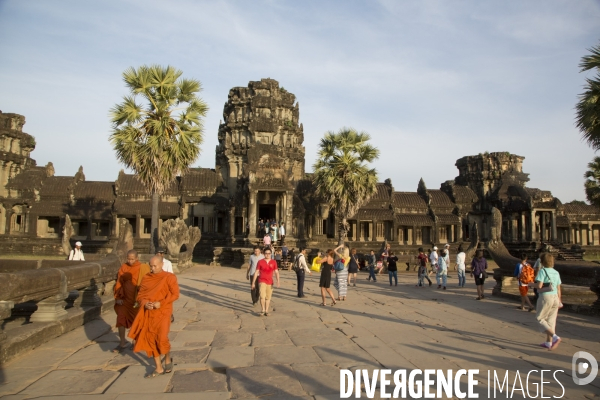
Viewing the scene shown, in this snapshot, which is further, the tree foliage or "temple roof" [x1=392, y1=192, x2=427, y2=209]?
"temple roof" [x1=392, y1=192, x2=427, y2=209]

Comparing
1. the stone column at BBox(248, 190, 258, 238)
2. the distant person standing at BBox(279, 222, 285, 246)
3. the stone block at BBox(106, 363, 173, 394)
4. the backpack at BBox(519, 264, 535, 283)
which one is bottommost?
the stone block at BBox(106, 363, 173, 394)

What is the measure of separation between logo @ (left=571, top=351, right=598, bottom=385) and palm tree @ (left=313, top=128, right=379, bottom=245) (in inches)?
821

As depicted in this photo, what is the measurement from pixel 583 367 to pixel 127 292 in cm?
671

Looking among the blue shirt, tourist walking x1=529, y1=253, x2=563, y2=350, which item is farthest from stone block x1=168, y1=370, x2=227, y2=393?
the blue shirt

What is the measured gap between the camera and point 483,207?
4062cm

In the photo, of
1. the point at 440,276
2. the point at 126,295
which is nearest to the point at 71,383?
the point at 126,295

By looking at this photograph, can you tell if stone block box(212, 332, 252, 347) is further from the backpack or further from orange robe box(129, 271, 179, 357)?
the backpack

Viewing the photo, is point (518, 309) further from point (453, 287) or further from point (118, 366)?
point (118, 366)

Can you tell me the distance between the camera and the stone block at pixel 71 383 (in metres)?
5.15

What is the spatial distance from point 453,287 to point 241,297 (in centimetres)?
846

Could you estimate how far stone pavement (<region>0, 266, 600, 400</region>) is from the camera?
5344 millimetres

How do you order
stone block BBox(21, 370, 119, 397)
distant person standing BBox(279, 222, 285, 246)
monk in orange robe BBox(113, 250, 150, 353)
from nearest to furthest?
stone block BBox(21, 370, 119, 397) < monk in orange robe BBox(113, 250, 150, 353) < distant person standing BBox(279, 222, 285, 246)

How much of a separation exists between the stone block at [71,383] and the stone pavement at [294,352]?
12 millimetres

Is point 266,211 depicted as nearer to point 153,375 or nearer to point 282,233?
point 282,233
